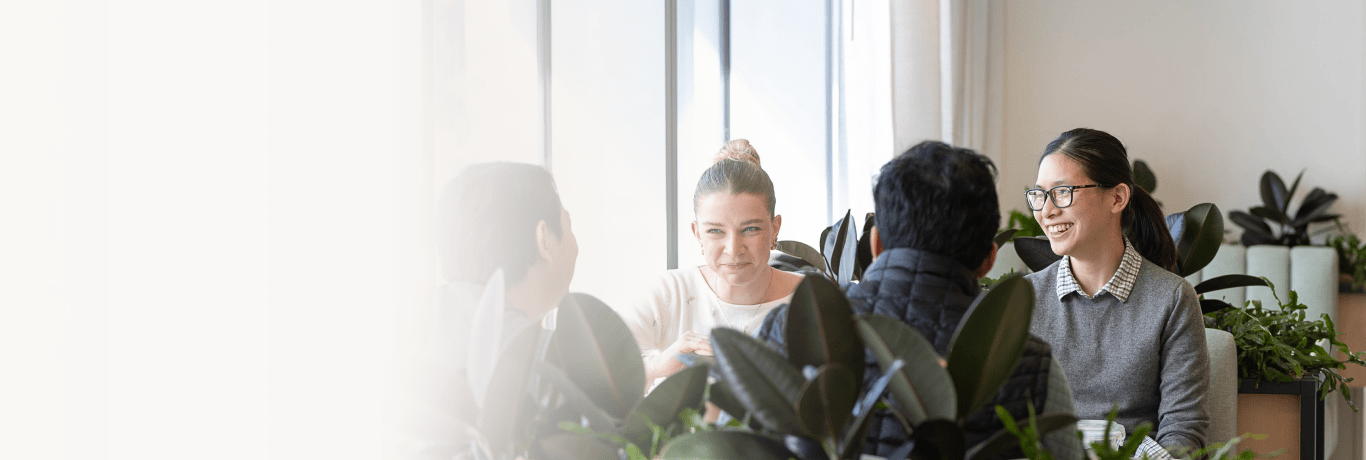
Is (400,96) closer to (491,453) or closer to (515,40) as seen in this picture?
(491,453)

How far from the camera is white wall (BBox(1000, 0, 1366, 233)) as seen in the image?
14.1ft

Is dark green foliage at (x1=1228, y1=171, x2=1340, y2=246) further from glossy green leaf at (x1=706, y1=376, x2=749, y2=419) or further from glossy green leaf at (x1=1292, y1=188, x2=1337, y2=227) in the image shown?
glossy green leaf at (x1=706, y1=376, x2=749, y2=419)

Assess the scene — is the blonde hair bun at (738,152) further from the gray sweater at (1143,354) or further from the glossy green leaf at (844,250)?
the gray sweater at (1143,354)

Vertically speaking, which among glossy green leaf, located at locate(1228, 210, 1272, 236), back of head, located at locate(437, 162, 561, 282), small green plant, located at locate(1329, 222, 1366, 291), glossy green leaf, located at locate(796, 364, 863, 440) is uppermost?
back of head, located at locate(437, 162, 561, 282)

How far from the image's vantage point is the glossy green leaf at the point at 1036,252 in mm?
1824

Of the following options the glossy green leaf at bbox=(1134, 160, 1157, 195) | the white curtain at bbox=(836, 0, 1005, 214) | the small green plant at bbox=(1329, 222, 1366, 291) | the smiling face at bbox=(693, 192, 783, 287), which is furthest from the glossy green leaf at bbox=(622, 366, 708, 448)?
the small green plant at bbox=(1329, 222, 1366, 291)

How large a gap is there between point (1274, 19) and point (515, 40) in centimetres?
426

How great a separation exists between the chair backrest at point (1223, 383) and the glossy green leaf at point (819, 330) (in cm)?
141

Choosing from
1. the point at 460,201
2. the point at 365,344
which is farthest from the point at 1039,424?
the point at 460,201

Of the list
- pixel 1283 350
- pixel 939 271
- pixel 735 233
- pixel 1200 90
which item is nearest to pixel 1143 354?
pixel 1283 350

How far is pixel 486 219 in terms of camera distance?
0.97 meters

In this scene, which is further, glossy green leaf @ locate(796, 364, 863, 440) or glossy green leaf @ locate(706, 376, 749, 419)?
glossy green leaf @ locate(706, 376, 749, 419)

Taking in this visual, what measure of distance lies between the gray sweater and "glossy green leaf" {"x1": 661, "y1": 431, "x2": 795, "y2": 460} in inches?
45.6

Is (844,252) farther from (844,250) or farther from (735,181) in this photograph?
(735,181)
